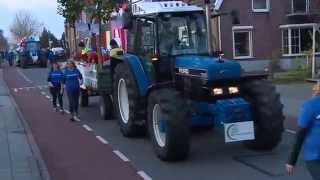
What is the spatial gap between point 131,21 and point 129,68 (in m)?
1.05

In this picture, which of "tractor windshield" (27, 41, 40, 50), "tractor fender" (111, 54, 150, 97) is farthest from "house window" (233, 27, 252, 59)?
"tractor windshield" (27, 41, 40, 50)

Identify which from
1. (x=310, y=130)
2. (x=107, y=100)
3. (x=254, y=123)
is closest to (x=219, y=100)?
(x=254, y=123)

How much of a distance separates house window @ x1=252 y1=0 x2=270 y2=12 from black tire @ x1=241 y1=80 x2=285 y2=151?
26.8m

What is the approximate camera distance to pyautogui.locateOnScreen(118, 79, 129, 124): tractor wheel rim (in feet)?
45.6

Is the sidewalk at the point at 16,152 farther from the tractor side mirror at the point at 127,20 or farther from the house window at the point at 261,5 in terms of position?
the house window at the point at 261,5

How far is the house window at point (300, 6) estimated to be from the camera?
3765 cm

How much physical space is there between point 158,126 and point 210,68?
1.38 metres

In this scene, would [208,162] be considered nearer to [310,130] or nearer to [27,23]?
[310,130]

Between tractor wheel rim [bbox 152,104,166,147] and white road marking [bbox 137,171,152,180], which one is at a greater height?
tractor wheel rim [bbox 152,104,166,147]

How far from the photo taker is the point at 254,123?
36.6 feet

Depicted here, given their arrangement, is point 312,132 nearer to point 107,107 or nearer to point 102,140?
point 102,140

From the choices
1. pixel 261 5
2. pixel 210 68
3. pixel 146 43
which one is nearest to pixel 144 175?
pixel 210 68

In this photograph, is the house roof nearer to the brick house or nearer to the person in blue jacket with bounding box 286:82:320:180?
the person in blue jacket with bounding box 286:82:320:180

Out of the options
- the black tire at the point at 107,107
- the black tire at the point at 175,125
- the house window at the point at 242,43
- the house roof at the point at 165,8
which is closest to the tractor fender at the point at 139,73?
the house roof at the point at 165,8
